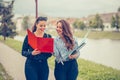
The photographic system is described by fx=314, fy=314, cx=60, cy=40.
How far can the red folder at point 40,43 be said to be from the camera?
3.43 m

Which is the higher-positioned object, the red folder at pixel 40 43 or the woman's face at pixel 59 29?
the woman's face at pixel 59 29

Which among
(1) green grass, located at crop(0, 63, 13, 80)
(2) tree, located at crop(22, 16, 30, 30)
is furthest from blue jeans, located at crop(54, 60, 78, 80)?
(1) green grass, located at crop(0, 63, 13, 80)

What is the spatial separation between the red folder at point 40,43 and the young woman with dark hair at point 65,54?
131 mm

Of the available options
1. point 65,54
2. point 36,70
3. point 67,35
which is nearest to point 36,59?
point 36,70

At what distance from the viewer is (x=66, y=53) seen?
3.55 meters

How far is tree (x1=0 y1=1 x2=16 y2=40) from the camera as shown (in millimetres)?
5605

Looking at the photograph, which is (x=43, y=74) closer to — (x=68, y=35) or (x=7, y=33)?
(x=68, y=35)

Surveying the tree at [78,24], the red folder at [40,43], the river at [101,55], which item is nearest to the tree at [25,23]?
the tree at [78,24]

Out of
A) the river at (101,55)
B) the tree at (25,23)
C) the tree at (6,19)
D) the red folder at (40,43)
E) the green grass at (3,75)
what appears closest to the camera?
the red folder at (40,43)

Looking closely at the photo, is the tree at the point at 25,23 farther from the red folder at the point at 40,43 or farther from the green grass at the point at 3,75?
the red folder at the point at 40,43

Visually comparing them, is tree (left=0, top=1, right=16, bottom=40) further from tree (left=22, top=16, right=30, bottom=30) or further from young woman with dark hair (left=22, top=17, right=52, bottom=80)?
young woman with dark hair (left=22, top=17, right=52, bottom=80)

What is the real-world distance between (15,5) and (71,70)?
2.43 meters

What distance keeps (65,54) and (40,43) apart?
12.3 inches

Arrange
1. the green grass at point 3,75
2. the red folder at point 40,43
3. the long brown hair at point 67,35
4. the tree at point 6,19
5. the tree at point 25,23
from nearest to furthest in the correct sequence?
the red folder at point 40,43 → the long brown hair at point 67,35 → the tree at point 25,23 → the green grass at point 3,75 → the tree at point 6,19
